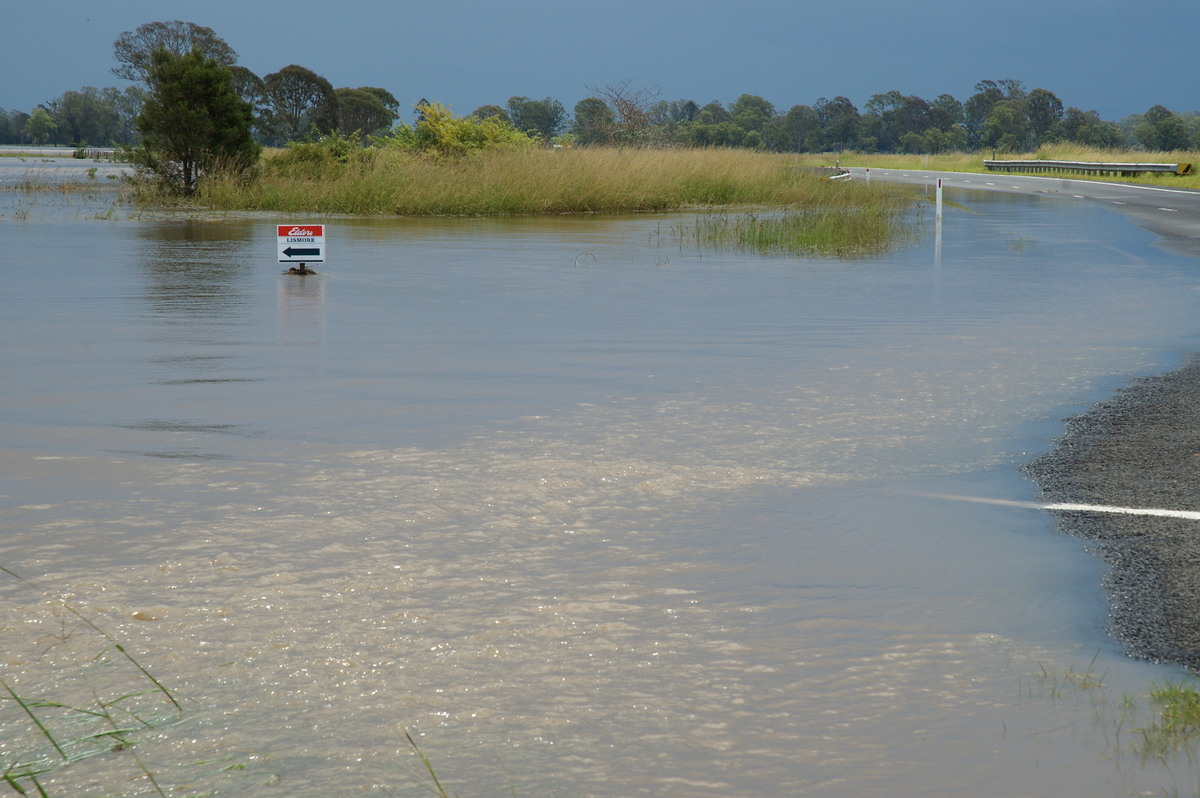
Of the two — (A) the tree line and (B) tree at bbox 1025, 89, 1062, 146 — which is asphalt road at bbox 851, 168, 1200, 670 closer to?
(A) the tree line

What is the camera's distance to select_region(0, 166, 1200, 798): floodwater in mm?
2953

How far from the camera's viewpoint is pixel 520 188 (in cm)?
2683

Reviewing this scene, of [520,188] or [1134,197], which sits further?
[1134,197]

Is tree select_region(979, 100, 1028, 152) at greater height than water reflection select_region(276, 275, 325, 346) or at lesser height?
greater

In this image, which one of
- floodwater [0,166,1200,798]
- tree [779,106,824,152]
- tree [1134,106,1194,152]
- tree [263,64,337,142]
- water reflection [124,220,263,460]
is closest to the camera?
floodwater [0,166,1200,798]

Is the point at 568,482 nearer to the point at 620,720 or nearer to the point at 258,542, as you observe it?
the point at 258,542

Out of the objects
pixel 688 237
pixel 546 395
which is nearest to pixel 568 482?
pixel 546 395

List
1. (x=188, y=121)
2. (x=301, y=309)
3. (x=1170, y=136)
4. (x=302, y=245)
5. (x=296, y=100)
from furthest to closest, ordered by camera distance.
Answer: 1. (x=1170, y=136)
2. (x=296, y=100)
3. (x=188, y=121)
4. (x=302, y=245)
5. (x=301, y=309)

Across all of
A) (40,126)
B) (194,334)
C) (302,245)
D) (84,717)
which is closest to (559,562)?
(84,717)

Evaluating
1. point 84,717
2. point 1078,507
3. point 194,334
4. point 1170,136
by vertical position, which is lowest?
point 84,717

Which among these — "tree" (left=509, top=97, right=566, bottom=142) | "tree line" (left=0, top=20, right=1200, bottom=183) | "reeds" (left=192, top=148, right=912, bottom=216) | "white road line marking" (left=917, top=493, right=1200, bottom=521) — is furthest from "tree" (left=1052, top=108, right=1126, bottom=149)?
"white road line marking" (left=917, top=493, right=1200, bottom=521)

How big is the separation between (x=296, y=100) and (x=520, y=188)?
5300cm

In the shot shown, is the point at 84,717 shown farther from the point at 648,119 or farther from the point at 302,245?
the point at 648,119

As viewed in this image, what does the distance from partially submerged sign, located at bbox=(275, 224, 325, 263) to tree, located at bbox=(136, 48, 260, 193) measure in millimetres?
15640
